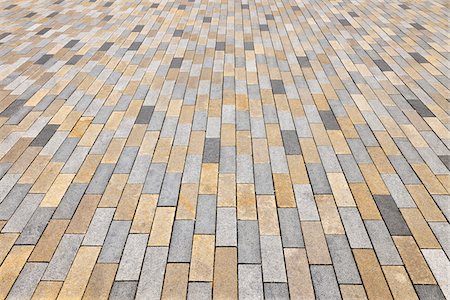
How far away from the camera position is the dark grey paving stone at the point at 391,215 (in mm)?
3266

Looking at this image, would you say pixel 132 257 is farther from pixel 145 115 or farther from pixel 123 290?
pixel 145 115

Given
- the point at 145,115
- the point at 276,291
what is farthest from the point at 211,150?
the point at 276,291

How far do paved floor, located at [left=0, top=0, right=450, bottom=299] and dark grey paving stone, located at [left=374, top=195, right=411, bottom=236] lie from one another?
0.04ft

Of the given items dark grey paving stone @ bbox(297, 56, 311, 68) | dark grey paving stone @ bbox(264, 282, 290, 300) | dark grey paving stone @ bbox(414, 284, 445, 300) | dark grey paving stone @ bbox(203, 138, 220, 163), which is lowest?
dark grey paving stone @ bbox(414, 284, 445, 300)

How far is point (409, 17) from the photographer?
304 inches

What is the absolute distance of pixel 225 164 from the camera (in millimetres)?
4008

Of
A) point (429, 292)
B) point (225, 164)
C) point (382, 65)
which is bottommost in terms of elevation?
point (429, 292)

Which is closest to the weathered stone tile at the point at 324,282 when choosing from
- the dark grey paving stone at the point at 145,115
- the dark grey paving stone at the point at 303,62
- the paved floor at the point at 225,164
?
the paved floor at the point at 225,164

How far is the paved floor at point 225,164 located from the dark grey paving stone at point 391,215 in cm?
1

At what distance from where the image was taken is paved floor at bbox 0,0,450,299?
2957 millimetres

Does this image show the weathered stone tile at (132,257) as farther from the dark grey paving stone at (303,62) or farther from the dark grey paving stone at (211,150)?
the dark grey paving stone at (303,62)

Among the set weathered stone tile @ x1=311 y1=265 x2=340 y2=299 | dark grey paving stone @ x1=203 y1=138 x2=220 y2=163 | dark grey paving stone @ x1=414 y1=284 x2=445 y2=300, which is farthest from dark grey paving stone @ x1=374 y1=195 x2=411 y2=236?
dark grey paving stone @ x1=203 y1=138 x2=220 y2=163

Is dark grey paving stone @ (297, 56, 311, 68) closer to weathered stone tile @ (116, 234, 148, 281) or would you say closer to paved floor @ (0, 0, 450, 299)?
paved floor @ (0, 0, 450, 299)

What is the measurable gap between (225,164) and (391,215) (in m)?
1.76
